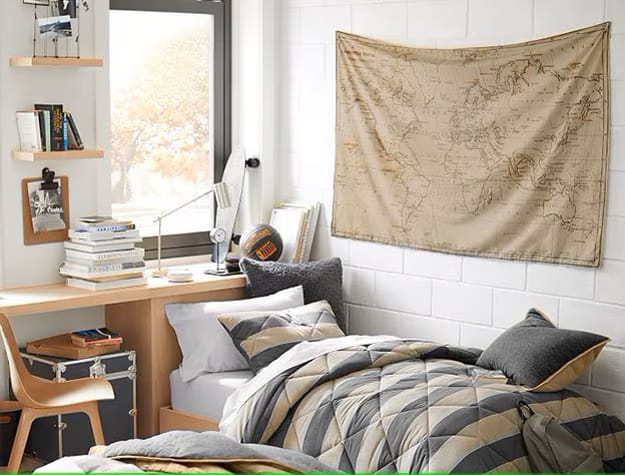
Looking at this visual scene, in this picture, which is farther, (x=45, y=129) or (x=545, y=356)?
(x=45, y=129)

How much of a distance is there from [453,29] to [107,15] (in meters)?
1.56

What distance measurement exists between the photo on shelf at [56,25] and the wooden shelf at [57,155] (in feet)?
1.64

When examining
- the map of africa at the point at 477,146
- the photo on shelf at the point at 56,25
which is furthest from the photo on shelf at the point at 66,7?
the map of africa at the point at 477,146

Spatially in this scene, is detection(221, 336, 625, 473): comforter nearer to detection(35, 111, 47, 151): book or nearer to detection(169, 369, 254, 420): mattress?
detection(169, 369, 254, 420): mattress

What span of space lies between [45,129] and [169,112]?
88 cm

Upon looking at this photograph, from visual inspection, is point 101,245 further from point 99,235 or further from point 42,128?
point 42,128

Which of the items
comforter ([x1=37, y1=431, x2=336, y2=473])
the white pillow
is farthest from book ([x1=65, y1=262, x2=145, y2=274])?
comforter ([x1=37, y1=431, x2=336, y2=473])

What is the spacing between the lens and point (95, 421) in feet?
14.4

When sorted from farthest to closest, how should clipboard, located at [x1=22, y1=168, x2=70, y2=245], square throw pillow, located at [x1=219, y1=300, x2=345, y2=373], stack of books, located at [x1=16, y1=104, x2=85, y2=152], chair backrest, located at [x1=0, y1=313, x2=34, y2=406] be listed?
1. clipboard, located at [x1=22, y1=168, x2=70, y2=245]
2. stack of books, located at [x1=16, y1=104, x2=85, y2=152]
3. square throw pillow, located at [x1=219, y1=300, x2=345, y2=373]
4. chair backrest, located at [x1=0, y1=313, x2=34, y2=406]

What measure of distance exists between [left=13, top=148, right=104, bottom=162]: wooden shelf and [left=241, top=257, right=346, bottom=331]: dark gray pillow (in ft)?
2.75

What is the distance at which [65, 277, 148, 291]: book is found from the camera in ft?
15.4

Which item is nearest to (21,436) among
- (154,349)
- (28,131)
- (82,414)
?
(82,414)

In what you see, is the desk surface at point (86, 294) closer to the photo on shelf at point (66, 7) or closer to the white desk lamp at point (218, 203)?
the white desk lamp at point (218, 203)

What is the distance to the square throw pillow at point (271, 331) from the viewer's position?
455 cm
